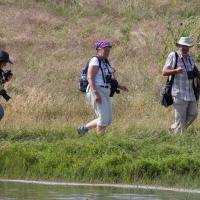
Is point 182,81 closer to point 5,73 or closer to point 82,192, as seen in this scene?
point 5,73

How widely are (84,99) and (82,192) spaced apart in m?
7.07

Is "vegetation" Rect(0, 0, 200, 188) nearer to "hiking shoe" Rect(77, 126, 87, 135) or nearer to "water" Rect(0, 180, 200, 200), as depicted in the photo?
"hiking shoe" Rect(77, 126, 87, 135)

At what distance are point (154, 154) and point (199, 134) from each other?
3.96 feet

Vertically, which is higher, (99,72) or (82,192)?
(99,72)

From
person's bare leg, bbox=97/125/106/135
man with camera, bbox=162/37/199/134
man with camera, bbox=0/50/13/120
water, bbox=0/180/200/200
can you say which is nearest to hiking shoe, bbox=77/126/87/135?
person's bare leg, bbox=97/125/106/135

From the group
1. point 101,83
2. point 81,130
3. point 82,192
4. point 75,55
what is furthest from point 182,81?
point 75,55

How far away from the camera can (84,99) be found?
14758mm

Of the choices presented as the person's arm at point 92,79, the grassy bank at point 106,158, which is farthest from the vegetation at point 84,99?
the person's arm at point 92,79

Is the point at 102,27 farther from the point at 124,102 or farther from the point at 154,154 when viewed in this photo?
the point at 154,154

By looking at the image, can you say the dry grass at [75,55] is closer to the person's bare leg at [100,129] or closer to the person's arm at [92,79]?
the person's bare leg at [100,129]

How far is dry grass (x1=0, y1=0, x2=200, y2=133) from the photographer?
12.9 metres

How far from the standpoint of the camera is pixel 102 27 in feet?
74.4

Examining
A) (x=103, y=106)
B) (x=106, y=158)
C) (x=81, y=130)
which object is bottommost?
(x=106, y=158)

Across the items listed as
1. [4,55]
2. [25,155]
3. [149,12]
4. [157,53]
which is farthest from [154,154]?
[149,12]
